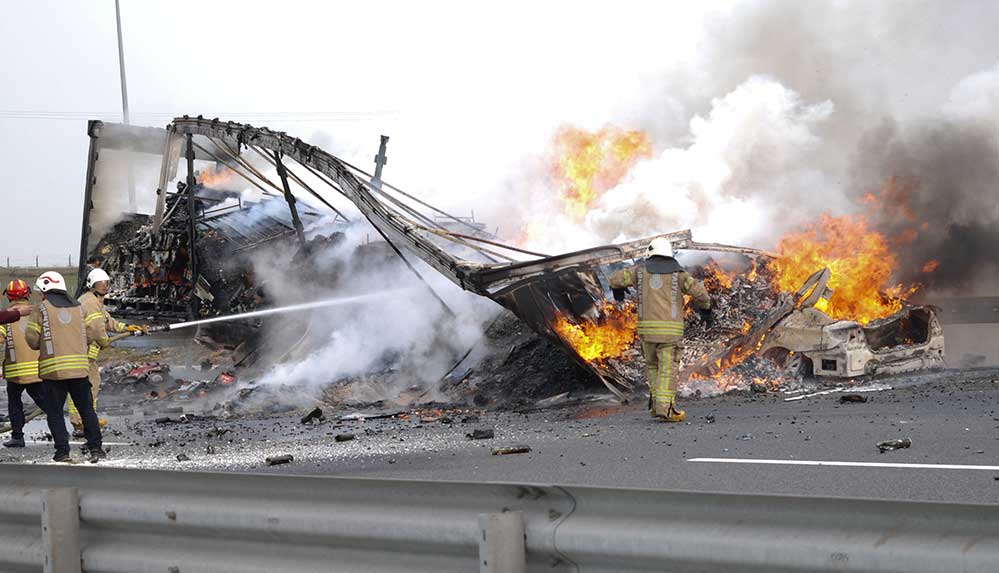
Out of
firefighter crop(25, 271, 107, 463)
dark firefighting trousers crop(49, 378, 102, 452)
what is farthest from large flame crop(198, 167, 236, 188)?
dark firefighting trousers crop(49, 378, 102, 452)

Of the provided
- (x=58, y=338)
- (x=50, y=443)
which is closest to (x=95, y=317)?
(x=50, y=443)

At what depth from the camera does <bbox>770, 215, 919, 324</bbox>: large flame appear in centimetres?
1300

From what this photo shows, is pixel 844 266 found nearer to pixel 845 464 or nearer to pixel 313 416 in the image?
pixel 313 416

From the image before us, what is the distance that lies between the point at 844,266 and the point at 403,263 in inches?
244

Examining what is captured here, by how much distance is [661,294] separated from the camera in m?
10.0

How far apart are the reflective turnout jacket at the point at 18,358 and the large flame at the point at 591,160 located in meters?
8.11

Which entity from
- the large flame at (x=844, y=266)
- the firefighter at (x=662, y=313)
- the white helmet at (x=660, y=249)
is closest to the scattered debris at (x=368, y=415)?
the firefighter at (x=662, y=313)

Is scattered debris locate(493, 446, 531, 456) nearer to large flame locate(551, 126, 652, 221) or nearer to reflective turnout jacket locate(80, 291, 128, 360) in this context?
reflective turnout jacket locate(80, 291, 128, 360)

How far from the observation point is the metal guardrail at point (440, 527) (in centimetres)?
239

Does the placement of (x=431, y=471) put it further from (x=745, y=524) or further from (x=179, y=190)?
(x=179, y=190)

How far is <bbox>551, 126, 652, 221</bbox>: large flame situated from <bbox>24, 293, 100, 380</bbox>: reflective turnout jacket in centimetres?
866

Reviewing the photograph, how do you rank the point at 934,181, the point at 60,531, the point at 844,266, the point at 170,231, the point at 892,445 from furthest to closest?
the point at 170,231, the point at 934,181, the point at 844,266, the point at 892,445, the point at 60,531

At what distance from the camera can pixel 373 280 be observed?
1588 cm

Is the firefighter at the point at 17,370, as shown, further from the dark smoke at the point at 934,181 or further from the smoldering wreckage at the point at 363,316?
the dark smoke at the point at 934,181
